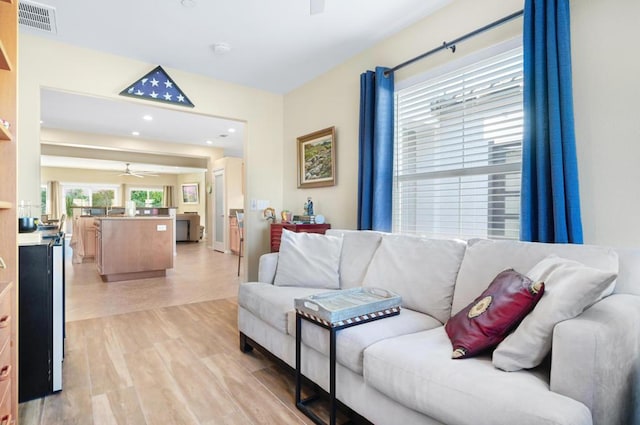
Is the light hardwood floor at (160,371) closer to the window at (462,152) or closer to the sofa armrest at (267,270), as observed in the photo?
the sofa armrest at (267,270)

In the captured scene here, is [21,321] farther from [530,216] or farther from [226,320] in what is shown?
[530,216]

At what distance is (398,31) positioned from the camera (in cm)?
288

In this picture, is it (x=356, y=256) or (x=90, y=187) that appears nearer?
(x=356, y=256)

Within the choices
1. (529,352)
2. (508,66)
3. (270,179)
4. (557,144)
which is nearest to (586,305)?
(529,352)

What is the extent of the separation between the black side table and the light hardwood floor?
60mm

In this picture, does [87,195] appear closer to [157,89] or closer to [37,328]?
[157,89]

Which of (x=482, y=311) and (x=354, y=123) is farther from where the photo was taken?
(x=354, y=123)

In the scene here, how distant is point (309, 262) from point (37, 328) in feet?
5.59

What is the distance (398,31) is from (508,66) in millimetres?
1051

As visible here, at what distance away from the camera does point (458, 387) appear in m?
1.16

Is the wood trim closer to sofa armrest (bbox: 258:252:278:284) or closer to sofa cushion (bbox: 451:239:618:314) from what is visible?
sofa armrest (bbox: 258:252:278:284)

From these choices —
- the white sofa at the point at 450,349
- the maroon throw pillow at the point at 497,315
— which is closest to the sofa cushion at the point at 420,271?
the white sofa at the point at 450,349

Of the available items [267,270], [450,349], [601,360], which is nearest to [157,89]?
[267,270]

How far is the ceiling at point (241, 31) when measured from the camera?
2547 millimetres
